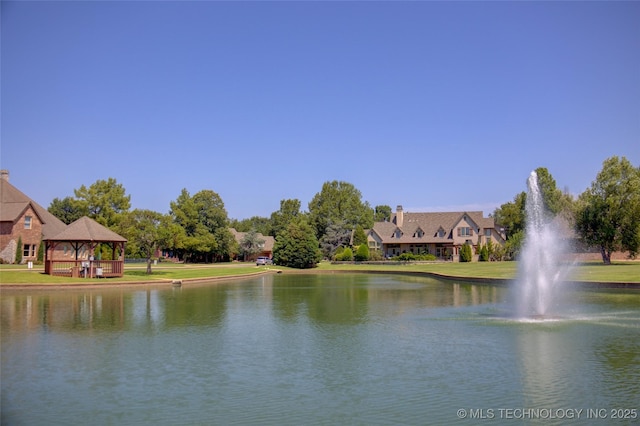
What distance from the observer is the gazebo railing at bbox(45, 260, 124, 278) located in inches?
1601

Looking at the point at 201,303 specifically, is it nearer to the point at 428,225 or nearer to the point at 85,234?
the point at 85,234

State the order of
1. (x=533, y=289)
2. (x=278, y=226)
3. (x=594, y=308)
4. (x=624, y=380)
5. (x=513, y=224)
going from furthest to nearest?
(x=278, y=226) → (x=513, y=224) → (x=533, y=289) → (x=594, y=308) → (x=624, y=380)

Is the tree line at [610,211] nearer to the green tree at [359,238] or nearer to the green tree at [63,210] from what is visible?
the green tree at [359,238]

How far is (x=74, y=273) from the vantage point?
40.2m

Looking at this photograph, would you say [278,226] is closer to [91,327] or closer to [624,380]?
[91,327]

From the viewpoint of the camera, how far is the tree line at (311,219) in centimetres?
5288

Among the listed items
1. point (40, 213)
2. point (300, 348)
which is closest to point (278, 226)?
point (40, 213)

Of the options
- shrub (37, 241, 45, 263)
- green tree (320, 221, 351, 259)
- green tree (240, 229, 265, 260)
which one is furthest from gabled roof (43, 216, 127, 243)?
green tree (320, 221, 351, 259)

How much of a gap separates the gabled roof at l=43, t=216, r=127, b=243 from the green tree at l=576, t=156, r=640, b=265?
44.6 meters

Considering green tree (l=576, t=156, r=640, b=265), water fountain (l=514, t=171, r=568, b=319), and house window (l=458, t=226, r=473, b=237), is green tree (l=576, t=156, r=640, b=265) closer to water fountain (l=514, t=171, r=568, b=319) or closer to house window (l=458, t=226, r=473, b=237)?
house window (l=458, t=226, r=473, b=237)

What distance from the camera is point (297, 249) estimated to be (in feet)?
229

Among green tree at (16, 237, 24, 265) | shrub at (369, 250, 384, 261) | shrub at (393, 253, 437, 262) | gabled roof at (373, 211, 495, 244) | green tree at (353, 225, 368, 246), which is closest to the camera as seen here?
green tree at (16, 237, 24, 265)

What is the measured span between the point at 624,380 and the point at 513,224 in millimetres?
73300

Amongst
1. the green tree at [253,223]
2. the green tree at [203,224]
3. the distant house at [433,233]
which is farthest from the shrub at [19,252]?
the green tree at [253,223]
